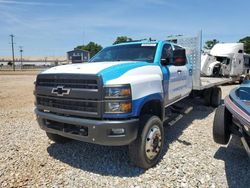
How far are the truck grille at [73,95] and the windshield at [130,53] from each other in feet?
5.38

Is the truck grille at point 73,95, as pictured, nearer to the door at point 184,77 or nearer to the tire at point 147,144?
the tire at point 147,144

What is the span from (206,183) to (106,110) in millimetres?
1804

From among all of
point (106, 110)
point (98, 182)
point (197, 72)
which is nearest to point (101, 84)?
point (106, 110)

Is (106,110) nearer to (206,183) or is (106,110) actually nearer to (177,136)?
(206,183)

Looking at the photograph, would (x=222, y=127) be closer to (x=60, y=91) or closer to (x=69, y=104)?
(x=69, y=104)

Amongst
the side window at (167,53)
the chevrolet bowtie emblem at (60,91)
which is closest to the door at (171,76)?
the side window at (167,53)

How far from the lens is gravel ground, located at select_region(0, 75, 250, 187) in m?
3.81

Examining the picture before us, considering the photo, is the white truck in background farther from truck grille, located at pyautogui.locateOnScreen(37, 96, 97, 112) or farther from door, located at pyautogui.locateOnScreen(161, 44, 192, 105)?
truck grille, located at pyautogui.locateOnScreen(37, 96, 97, 112)

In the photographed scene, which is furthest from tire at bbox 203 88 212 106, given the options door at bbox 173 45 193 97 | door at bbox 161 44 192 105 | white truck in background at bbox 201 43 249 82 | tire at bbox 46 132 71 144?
white truck in background at bbox 201 43 249 82

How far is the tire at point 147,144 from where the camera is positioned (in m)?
3.98

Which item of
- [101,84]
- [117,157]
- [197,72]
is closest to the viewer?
[101,84]

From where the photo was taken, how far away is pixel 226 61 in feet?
55.1

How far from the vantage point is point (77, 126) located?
12.7 ft

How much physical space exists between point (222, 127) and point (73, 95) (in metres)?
2.62
